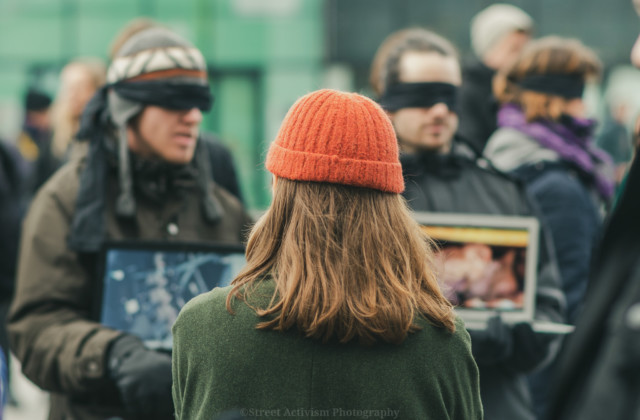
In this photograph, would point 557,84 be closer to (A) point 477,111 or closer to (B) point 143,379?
(A) point 477,111

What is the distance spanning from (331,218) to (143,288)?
1.30m

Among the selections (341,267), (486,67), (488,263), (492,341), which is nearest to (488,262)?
(488,263)

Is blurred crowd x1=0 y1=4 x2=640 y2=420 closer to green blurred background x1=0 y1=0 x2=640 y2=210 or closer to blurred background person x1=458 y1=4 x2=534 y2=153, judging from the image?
blurred background person x1=458 y1=4 x2=534 y2=153

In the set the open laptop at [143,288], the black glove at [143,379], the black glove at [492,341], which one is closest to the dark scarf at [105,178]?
the open laptop at [143,288]

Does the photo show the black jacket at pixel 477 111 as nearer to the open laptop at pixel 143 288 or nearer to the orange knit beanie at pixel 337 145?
the open laptop at pixel 143 288

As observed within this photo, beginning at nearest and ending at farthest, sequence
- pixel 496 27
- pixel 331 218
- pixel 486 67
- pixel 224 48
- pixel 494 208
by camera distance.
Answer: pixel 331 218 < pixel 494 208 < pixel 486 67 < pixel 496 27 < pixel 224 48

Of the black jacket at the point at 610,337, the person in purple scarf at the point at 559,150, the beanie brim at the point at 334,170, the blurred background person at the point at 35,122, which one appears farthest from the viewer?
the blurred background person at the point at 35,122

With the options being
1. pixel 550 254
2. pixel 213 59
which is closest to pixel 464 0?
pixel 213 59

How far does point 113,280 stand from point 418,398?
1535mm

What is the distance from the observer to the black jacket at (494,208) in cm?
364

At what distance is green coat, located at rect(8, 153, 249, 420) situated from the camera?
10.4 feet

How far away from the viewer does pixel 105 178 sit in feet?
11.6

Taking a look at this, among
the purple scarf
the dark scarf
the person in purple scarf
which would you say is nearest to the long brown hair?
the dark scarf

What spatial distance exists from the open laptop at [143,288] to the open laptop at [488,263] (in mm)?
914
